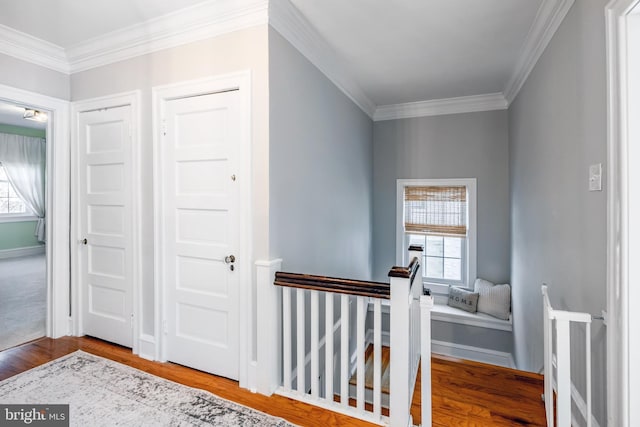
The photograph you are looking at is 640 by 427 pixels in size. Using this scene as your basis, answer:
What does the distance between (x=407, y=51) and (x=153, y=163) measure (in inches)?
91.6

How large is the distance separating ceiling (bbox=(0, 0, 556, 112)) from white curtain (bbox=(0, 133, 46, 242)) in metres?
5.13

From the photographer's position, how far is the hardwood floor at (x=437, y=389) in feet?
6.26

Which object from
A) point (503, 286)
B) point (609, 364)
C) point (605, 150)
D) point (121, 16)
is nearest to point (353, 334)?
point (503, 286)

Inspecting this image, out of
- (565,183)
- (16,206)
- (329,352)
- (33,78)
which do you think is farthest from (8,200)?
(565,183)

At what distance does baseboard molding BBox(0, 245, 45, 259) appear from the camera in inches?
249

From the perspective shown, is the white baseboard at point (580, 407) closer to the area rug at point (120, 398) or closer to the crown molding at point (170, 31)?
the area rug at point (120, 398)

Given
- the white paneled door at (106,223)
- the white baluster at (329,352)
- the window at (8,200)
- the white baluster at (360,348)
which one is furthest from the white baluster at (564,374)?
the window at (8,200)

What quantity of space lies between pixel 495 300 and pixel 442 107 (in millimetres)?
2491

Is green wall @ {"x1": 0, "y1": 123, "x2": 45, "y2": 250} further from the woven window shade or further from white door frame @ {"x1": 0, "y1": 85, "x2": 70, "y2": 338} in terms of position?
the woven window shade

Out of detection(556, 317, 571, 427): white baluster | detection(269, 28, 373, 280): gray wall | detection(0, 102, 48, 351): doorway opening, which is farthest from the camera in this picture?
detection(0, 102, 48, 351): doorway opening

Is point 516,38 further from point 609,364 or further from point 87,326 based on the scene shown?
point 87,326

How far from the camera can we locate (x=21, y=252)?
6.61 meters

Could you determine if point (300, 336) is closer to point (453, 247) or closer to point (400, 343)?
point (400, 343)

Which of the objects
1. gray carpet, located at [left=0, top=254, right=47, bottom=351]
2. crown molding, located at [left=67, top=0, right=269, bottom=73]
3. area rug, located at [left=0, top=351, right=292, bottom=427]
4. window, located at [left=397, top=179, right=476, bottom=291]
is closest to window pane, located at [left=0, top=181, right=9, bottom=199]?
gray carpet, located at [left=0, top=254, right=47, bottom=351]
